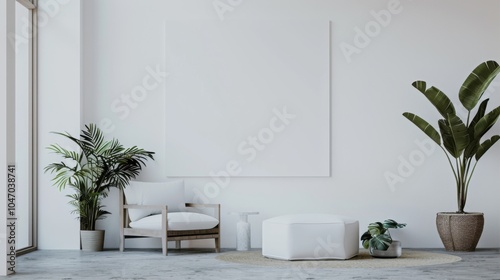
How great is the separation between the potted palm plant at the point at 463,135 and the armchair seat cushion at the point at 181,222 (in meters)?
2.32

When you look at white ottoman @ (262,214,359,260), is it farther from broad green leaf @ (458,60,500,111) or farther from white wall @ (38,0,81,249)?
white wall @ (38,0,81,249)

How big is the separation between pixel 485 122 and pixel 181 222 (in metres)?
3.23

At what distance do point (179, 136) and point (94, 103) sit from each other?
1.01 m

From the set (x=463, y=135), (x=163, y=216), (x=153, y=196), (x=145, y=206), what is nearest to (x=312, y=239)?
(x=163, y=216)

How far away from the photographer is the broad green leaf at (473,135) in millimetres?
8078

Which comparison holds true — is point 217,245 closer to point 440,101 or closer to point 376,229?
point 376,229

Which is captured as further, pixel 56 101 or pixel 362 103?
pixel 362 103

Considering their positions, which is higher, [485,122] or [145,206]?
[485,122]

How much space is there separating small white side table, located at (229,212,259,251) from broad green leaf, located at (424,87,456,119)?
7.05ft

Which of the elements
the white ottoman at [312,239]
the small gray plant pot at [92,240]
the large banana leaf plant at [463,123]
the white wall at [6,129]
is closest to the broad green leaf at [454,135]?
the large banana leaf plant at [463,123]

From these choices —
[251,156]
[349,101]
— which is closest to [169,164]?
[251,156]

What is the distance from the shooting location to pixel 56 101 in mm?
8500

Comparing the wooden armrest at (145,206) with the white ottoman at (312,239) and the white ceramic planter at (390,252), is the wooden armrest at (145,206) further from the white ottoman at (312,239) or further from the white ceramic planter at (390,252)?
the white ceramic planter at (390,252)

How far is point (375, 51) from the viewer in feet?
28.4
